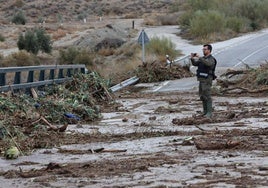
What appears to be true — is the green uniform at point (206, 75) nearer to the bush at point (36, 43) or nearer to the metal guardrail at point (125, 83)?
the metal guardrail at point (125, 83)

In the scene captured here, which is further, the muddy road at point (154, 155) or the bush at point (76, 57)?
the bush at point (76, 57)

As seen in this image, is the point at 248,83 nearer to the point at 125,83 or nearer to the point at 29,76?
the point at 125,83

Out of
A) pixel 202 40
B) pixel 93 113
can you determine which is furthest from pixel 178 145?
pixel 202 40

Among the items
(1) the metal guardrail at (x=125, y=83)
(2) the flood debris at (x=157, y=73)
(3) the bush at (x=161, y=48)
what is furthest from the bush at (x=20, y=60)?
(1) the metal guardrail at (x=125, y=83)

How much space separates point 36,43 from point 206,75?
46.4 metres

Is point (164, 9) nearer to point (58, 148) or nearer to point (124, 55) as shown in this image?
point (124, 55)

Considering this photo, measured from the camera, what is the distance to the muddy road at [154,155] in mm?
8922

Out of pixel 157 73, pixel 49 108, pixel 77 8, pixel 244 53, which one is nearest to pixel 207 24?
pixel 244 53

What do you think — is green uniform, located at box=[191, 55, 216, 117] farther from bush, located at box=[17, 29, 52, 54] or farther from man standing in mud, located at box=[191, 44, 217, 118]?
bush, located at box=[17, 29, 52, 54]

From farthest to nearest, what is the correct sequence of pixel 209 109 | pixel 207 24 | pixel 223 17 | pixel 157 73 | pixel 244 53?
pixel 223 17, pixel 207 24, pixel 244 53, pixel 157 73, pixel 209 109

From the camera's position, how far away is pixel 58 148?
12.5 metres

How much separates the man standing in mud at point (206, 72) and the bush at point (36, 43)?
4445 cm

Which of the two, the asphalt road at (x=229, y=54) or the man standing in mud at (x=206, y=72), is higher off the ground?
the man standing in mud at (x=206, y=72)

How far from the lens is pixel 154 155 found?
439 inches
